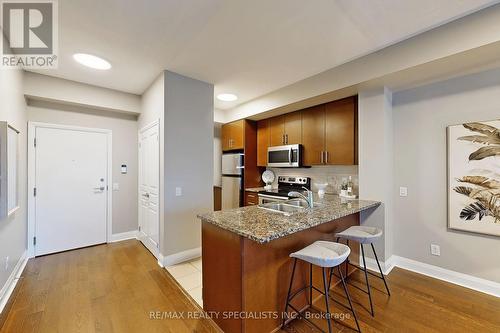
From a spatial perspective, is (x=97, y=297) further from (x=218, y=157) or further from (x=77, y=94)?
(x=218, y=157)

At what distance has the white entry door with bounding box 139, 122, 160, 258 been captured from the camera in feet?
10.2

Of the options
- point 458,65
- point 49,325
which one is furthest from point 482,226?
point 49,325

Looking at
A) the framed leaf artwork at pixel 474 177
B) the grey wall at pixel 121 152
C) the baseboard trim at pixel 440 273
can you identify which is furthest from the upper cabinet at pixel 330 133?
the grey wall at pixel 121 152

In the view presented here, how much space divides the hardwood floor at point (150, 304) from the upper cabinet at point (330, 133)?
161 centimetres

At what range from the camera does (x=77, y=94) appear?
3279 mm

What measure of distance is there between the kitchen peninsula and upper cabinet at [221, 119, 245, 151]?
2.59 metres

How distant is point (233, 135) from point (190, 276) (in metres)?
2.85

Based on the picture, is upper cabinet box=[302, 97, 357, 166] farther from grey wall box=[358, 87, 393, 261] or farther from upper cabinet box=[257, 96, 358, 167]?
grey wall box=[358, 87, 393, 261]

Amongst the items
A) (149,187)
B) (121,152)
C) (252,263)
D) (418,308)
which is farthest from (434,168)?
(121,152)

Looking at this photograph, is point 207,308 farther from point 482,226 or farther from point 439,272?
point 482,226

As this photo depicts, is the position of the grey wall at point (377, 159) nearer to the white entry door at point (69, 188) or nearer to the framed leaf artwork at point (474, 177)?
A: the framed leaf artwork at point (474, 177)

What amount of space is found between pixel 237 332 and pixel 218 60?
2729mm

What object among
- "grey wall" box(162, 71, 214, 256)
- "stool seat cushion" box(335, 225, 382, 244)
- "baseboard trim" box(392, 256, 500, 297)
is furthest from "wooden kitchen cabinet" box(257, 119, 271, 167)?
"baseboard trim" box(392, 256, 500, 297)

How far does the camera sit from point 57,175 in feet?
10.9
